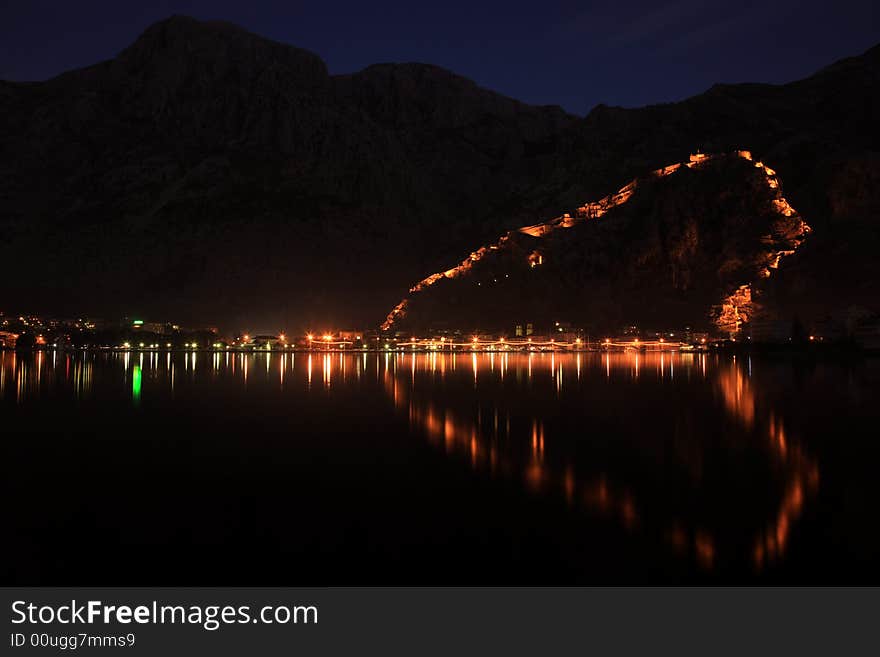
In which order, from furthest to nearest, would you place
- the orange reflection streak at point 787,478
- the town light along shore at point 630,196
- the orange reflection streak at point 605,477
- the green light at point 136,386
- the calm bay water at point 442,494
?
the town light along shore at point 630,196 → the green light at point 136,386 → the orange reflection streak at point 605,477 → the orange reflection streak at point 787,478 → the calm bay water at point 442,494

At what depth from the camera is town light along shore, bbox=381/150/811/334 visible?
10094 centimetres

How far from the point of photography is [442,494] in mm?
11883

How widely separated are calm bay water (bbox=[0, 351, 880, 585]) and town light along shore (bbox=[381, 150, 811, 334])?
80.1 m

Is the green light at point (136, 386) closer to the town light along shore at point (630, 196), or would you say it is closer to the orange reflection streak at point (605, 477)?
the orange reflection streak at point (605, 477)

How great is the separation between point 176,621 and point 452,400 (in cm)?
2118

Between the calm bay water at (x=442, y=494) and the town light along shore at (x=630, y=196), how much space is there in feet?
263

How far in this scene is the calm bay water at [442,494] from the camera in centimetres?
836

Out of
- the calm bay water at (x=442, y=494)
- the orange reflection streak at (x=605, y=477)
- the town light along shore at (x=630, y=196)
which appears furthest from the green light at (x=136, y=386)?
the town light along shore at (x=630, y=196)

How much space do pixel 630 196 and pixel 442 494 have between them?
4870 inches

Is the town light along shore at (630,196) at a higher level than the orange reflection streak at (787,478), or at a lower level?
higher

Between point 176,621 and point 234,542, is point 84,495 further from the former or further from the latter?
point 176,621

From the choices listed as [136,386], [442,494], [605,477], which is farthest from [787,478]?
[136,386]

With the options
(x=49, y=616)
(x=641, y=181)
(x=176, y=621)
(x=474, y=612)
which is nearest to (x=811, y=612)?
(x=474, y=612)

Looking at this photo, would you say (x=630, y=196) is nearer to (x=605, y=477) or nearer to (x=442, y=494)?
(x=605, y=477)
